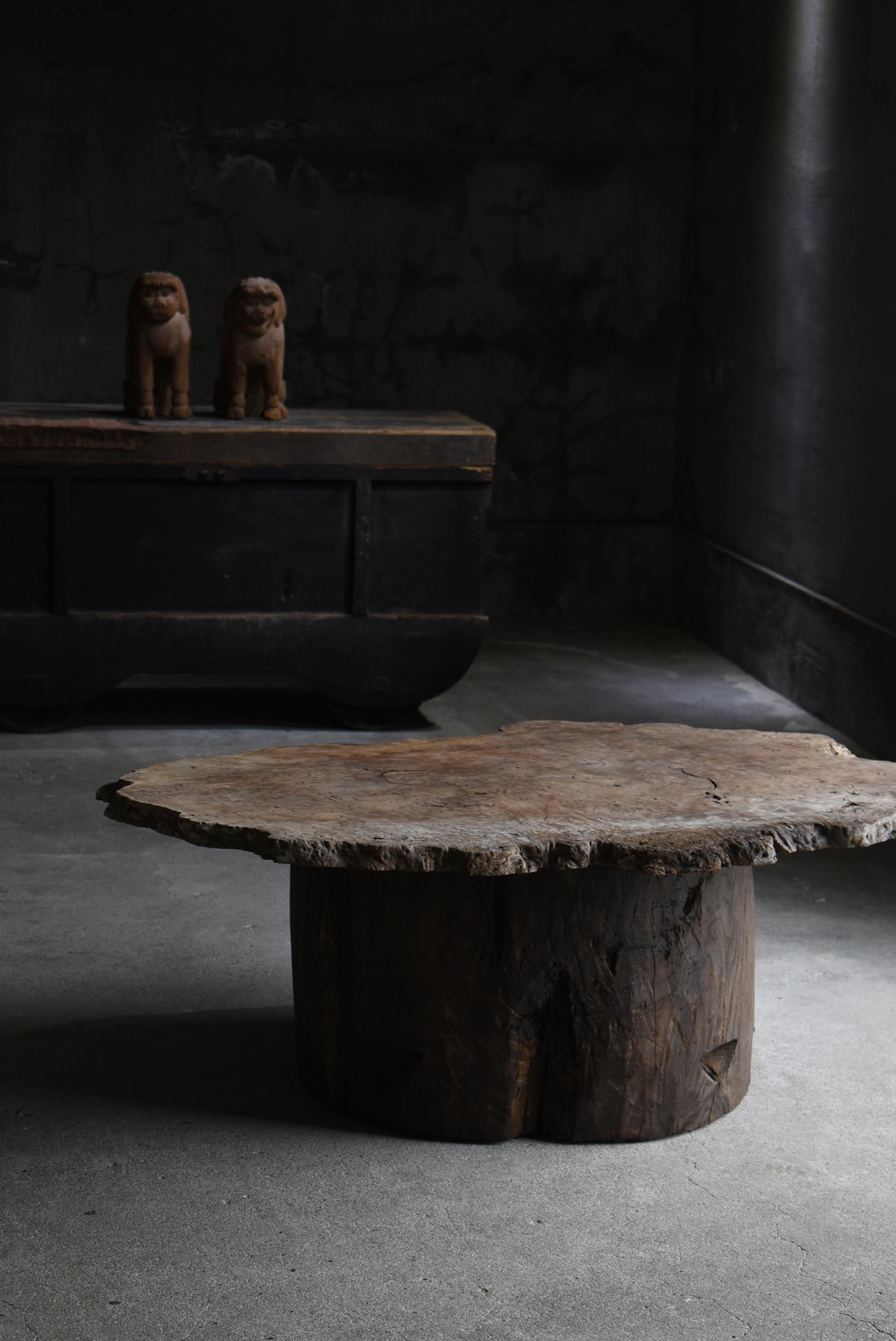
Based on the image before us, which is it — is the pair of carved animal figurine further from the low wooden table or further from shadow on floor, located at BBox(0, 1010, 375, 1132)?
the low wooden table

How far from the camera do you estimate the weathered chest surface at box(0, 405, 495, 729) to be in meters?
5.49

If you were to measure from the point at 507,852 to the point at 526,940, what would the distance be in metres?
0.28

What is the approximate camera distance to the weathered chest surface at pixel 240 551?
549 centimetres

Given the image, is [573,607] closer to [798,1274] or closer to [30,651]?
[30,651]

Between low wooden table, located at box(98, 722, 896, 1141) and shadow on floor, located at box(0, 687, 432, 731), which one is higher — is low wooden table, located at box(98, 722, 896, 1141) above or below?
above

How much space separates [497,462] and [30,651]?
323cm

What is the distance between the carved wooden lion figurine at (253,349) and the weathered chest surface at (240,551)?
0.40ft

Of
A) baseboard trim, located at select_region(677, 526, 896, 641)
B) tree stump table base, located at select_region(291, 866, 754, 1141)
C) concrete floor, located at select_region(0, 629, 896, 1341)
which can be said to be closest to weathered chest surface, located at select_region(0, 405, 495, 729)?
baseboard trim, located at select_region(677, 526, 896, 641)

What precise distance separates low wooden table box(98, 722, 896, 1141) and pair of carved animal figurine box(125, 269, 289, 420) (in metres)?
3.14

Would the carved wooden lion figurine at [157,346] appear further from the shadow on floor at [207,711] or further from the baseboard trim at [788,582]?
the baseboard trim at [788,582]

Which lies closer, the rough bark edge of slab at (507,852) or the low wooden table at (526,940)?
the rough bark edge of slab at (507,852)

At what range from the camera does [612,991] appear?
2635 mm

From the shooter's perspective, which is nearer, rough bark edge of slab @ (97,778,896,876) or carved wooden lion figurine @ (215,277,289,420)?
rough bark edge of slab @ (97,778,896,876)

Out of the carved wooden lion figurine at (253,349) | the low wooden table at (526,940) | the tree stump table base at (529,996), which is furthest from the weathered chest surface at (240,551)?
the tree stump table base at (529,996)
